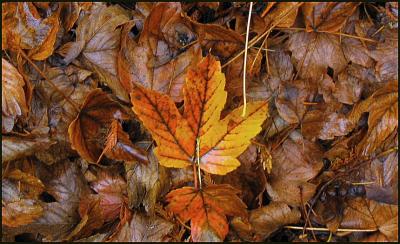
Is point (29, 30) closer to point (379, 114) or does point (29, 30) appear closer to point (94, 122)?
point (94, 122)

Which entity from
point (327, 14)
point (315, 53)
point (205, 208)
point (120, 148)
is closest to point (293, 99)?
point (315, 53)

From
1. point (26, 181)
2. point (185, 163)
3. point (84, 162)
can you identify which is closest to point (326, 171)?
point (185, 163)

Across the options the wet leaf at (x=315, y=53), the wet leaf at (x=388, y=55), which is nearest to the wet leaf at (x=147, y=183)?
the wet leaf at (x=315, y=53)

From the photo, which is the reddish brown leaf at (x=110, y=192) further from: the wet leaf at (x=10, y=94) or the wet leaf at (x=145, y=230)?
the wet leaf at (x=10, y=94)

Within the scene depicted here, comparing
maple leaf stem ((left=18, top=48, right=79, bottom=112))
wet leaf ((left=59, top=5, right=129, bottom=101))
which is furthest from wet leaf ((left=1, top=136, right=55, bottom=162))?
wet leaf ((left=59, top=5, right=129, bottom=101))

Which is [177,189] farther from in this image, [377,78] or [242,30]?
[377,78]

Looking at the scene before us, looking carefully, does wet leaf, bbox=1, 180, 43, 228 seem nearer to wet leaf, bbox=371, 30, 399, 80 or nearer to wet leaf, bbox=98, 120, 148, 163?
wet leaf, bbox=98, 120, 148, 163
